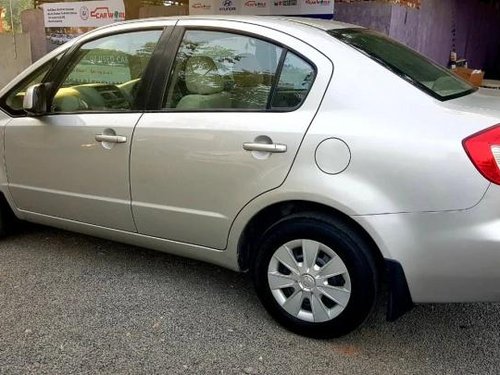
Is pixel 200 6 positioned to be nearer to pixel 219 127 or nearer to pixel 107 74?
pixel 107 74

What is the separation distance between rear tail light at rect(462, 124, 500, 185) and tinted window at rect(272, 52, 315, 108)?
0.83 m

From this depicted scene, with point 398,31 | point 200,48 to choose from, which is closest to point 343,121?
point 200,48

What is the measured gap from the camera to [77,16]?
32.8 ft

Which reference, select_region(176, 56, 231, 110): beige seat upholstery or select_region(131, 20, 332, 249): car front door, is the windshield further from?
select_region(176, 56, 231, 110): beige seat upholstery

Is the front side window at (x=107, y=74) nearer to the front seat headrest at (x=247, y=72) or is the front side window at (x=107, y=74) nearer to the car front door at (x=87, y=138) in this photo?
the car front door at (x=87, y=138)

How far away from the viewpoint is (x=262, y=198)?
279cm

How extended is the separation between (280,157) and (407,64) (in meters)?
0.91

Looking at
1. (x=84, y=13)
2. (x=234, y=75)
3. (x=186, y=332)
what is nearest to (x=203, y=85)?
(x=234, y=75)

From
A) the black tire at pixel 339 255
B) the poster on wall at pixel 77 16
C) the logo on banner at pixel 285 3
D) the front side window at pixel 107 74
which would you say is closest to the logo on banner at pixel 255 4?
the logo on banner at pixel 285 3

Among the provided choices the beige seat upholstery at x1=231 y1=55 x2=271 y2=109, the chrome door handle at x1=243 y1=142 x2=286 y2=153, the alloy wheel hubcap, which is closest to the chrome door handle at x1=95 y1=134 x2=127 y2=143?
the beige seat upholstery at x1=231 y1=55 x2=271 y2=109

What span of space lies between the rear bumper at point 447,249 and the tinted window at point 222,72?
930 mm

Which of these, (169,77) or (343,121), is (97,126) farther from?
(343,121)

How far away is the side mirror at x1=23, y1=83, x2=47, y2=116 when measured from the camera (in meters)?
3.43

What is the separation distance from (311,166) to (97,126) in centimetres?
146
